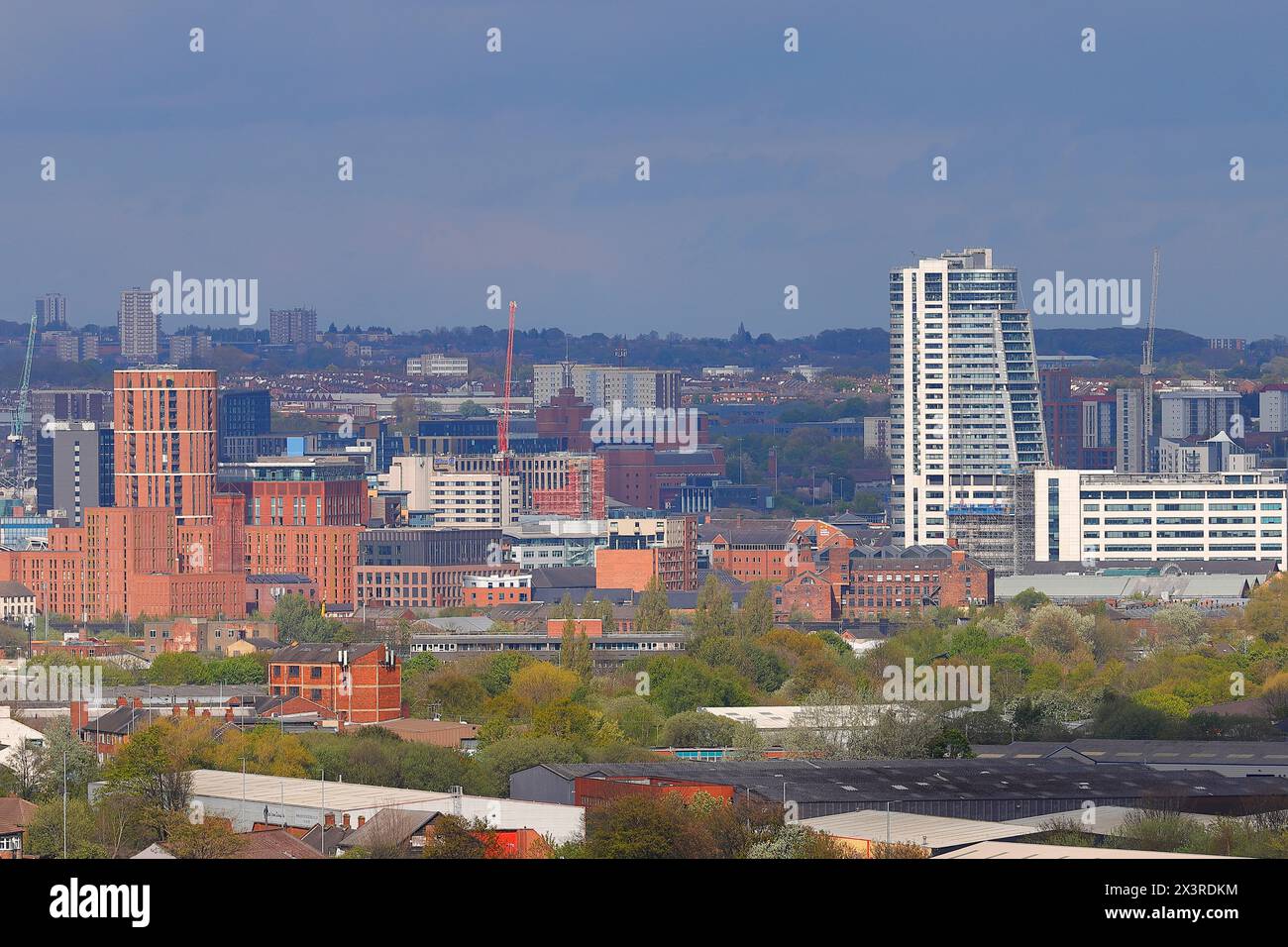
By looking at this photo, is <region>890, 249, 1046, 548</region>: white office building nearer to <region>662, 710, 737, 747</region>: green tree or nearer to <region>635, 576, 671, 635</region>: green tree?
<region>635, 576, 671, 635</region>: green tree

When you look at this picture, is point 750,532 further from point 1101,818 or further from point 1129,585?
point 1101,818

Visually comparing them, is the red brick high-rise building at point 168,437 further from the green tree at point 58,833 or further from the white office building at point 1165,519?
the green tree at point 58,833

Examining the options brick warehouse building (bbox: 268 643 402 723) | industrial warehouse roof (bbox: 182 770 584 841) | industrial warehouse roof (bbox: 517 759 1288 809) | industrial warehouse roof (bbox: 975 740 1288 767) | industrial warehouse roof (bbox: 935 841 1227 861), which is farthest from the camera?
brick warehouse building (bbox: 268 643 402 723)

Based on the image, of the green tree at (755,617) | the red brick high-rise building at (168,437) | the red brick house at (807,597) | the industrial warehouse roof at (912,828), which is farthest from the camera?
the red brick high-rise building at (168,437)

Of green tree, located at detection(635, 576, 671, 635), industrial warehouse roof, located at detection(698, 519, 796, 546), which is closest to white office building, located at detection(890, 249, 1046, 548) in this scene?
industrial warehouse roof, located at detection(698, 519, 796, 546)

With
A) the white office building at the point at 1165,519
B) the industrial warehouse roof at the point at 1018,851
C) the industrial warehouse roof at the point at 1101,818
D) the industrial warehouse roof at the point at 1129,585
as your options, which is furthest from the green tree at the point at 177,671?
the white office building at the point at 1165,519
